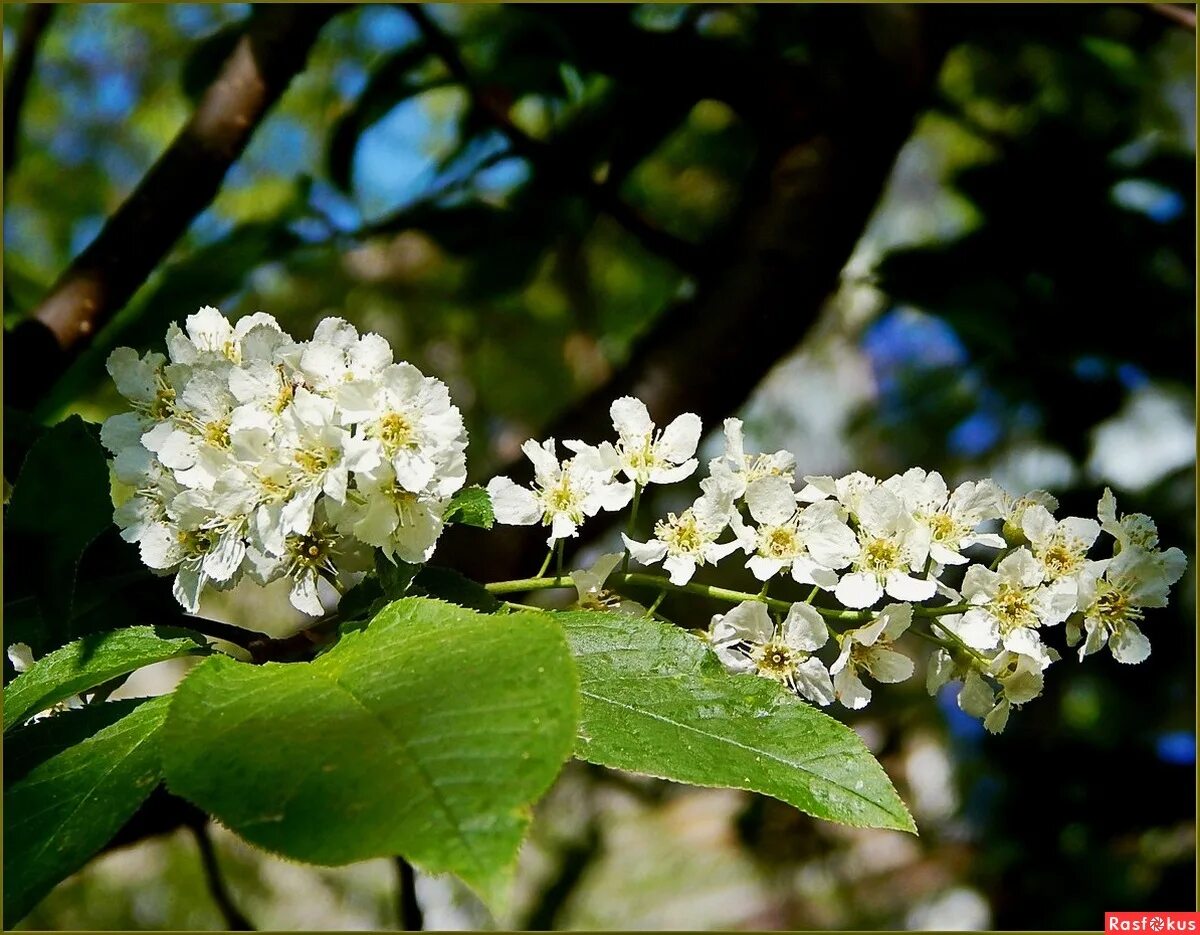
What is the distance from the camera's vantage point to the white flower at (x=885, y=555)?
2.96ft

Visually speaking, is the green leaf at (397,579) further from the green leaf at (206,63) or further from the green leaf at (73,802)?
the green leaf at (206,63)

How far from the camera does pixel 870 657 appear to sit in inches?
38.2

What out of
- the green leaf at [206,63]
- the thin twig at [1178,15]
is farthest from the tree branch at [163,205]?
the thin twig at [1178,15]

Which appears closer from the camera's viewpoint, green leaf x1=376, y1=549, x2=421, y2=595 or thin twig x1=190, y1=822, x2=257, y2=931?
green leaf x1=376, y1=549, x2=421, y2=595

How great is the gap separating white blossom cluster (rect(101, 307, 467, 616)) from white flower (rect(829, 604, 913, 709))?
353 millimetres

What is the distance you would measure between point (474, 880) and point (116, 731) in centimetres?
35

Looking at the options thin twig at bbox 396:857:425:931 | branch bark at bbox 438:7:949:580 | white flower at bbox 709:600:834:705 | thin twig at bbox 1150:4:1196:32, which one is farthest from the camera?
thin twig at bbox 1150:4:1196:32

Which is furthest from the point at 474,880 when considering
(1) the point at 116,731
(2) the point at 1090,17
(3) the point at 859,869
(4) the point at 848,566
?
(3) the point at 859,869

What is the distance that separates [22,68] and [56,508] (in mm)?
1206

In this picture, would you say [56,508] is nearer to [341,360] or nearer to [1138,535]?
[341,360]

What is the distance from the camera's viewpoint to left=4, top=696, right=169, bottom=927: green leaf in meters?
0.63

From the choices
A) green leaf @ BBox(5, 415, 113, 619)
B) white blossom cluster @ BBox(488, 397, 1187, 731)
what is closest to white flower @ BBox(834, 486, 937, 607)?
white blossom cluster @ BBox(488, 397, 1187, 731)

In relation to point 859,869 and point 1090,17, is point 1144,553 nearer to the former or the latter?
point 1090,17

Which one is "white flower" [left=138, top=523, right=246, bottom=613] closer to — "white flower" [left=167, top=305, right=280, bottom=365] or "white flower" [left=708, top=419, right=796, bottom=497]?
"white flower" [left=167, top=305, right=280, bottom=365]
